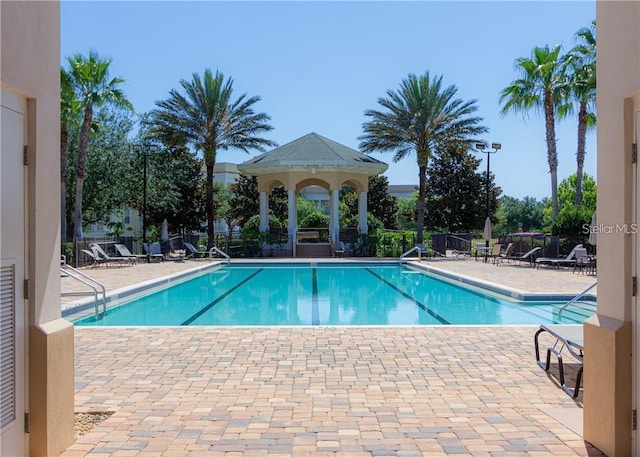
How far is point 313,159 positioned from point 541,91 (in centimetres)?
1094

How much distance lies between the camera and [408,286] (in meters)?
15.5

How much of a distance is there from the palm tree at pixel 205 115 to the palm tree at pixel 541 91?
40.9 feet

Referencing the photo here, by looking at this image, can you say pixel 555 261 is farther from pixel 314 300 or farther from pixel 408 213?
pixel 408 213

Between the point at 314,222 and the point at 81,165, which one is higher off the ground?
the point at 81,165

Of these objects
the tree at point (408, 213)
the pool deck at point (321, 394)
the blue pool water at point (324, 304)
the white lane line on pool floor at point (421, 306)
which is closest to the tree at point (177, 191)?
the blue pool water at point (324, 304)

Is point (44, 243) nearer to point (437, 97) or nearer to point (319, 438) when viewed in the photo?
point (319, 438)

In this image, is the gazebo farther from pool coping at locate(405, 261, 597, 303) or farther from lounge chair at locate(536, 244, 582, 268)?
pool coping at locate(405, 261, 597, 303)

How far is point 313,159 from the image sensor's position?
26.0 m

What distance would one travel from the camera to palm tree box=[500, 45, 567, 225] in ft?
77.3

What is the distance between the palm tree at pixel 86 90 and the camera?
72.1 ft

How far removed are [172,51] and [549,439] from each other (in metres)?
13.5

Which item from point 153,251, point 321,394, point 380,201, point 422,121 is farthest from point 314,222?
point 321,394

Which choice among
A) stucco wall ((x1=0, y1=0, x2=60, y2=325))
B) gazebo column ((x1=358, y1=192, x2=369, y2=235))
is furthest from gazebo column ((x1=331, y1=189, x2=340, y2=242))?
stucco wall ((x1=0, y1=0, x2=60, y2=325))

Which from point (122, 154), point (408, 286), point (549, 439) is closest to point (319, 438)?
point (549, 439)
